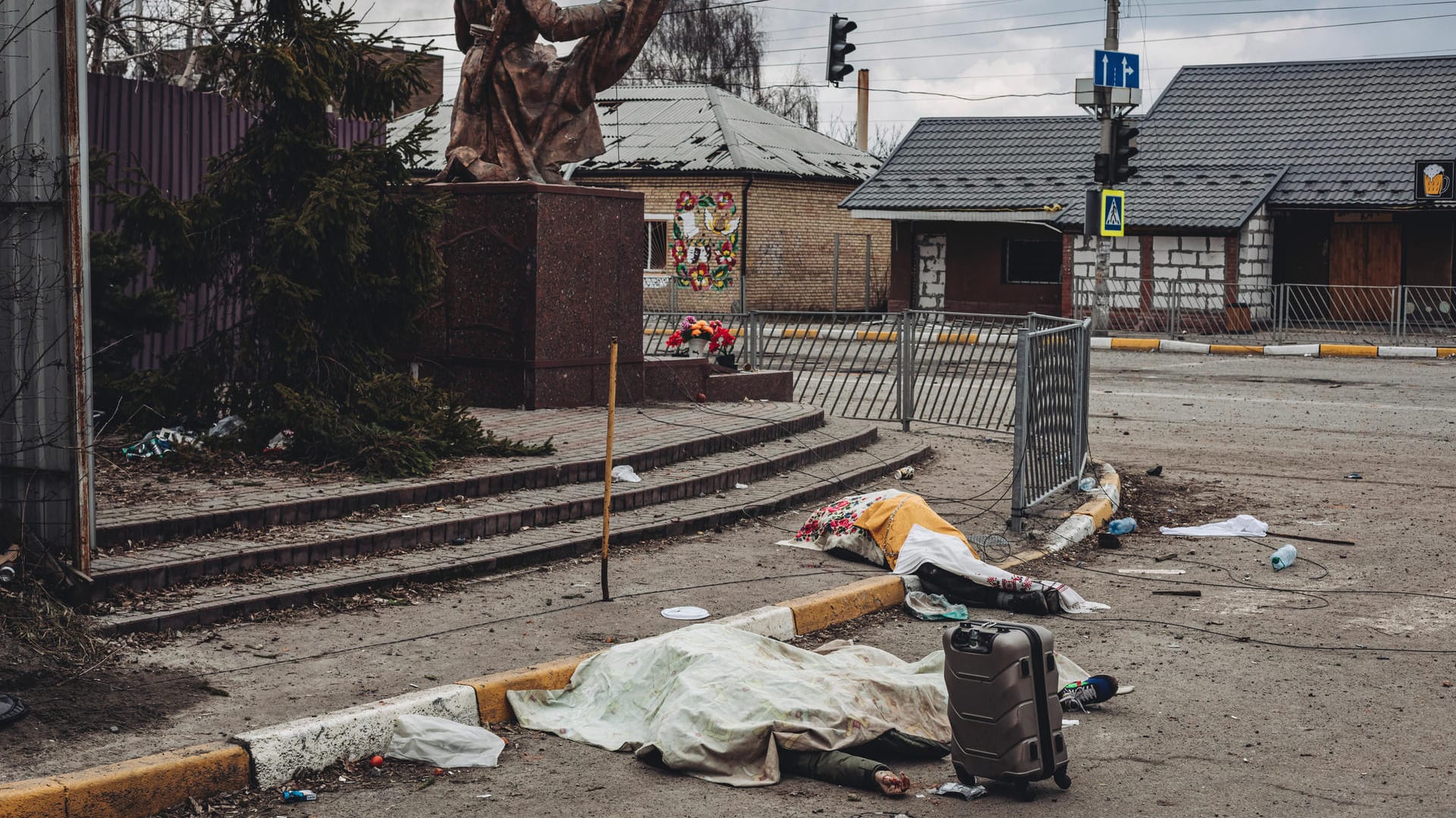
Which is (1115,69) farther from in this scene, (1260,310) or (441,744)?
(441,744)

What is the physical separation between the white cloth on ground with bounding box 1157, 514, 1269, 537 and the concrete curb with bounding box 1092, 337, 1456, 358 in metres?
17.0

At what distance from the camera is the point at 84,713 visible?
17.7 feet

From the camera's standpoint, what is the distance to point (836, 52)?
91.7ft

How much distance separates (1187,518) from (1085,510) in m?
0.87

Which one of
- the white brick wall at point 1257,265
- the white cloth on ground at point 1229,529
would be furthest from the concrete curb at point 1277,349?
the white cloth on ground at point 1229,529

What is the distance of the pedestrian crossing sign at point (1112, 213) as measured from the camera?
26094 millimetres

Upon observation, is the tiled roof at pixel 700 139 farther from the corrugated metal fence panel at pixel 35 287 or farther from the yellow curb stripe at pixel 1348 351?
the corrugated metal fence panel at pixel 35 287

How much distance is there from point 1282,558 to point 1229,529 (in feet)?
3.63

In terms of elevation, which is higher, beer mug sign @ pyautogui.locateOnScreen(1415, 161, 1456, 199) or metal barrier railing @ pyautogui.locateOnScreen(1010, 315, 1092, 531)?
beer mug sign @ pyautogui.locateOnScreen(1415, 161, 1456, 199)

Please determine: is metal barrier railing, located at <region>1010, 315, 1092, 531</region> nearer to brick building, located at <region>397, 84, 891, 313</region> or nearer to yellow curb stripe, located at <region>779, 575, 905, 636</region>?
yellow curb stripe, located at <region>779, 575, 905, 636</region>

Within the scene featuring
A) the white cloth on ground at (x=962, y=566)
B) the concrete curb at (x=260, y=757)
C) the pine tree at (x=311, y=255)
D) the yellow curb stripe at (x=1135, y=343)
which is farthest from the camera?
the yellow curb stripe at (x=1135, y=343)

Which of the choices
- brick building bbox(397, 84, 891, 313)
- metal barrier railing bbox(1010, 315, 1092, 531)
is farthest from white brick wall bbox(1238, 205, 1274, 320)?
metal barrier railing bbox(1010, 315, 1092, 531)

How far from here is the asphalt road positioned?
4938mm

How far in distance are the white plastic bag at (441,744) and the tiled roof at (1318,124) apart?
92.2ft
